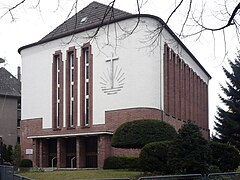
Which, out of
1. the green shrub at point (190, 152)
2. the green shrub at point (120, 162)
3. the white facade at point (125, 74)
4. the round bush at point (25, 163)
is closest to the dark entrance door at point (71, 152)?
the white facade at point (125, 74)

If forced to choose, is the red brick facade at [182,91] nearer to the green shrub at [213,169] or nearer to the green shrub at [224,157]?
the green shrub at [224,157]

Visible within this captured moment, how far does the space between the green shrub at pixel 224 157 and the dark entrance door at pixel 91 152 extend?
17.1 m

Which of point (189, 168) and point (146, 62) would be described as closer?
point (189, 168)

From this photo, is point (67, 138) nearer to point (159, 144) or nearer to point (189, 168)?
point (159, 144)

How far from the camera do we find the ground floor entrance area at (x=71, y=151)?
123 feet

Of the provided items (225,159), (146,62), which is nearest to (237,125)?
(146,62)

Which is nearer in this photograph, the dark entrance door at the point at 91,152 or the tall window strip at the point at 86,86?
the dark entrance door at the point at 91,152

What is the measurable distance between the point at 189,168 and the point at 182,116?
83.0ft

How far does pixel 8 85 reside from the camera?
60125 millimetres

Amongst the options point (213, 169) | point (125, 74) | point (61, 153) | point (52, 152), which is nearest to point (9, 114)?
point (52, 152)

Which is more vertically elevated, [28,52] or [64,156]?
[28,52]

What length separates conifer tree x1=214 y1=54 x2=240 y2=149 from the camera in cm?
4897

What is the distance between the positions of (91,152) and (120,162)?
20.6 ft

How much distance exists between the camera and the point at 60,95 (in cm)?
4216
